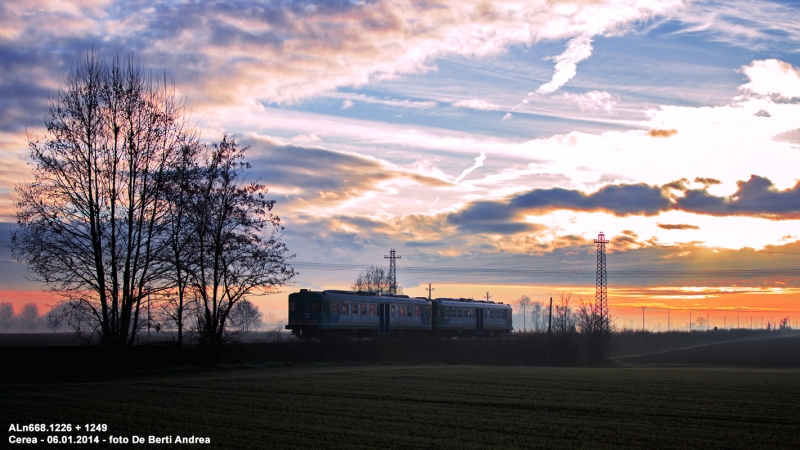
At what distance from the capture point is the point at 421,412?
19094 millimetres

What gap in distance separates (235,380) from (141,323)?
26.7ft

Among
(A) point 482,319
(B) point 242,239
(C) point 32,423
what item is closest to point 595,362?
(A) point 482,319

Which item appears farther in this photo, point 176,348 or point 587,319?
point 587,319

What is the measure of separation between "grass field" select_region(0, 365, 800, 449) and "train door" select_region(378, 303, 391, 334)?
2201 centimetres

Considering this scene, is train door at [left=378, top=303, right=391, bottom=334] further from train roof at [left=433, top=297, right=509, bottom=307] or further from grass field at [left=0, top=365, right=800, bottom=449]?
grass field at [left=0, top=365, right=800, bottom=449]

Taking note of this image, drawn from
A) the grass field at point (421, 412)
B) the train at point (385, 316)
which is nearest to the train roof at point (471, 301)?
the train at point (385, 316)

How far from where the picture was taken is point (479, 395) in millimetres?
24359

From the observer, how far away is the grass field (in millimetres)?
14812

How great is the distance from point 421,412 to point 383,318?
107 feet

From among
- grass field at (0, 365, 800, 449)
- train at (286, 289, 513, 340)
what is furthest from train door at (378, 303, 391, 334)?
grass field at (0, 365, 800, 449)

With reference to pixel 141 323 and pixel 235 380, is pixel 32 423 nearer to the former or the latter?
pixel 235 380

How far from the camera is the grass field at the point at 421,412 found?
14812mm

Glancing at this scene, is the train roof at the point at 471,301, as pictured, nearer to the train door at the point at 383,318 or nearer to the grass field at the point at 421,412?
the train door at the point at 383,318

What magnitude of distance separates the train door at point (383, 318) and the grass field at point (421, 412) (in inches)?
867
